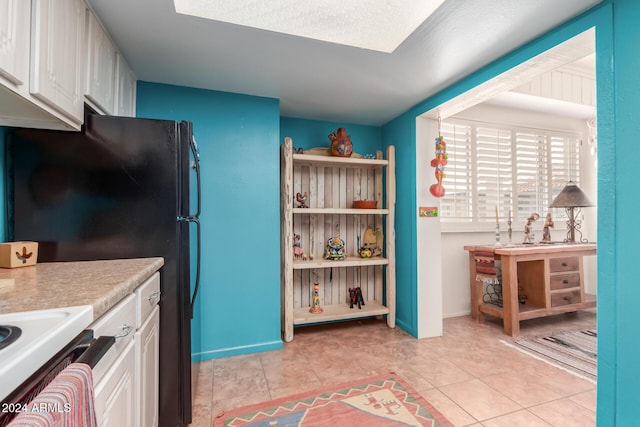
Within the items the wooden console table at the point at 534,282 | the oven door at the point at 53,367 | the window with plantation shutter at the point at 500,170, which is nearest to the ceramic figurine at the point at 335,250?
the window with plantation shutter at the point at 500,170

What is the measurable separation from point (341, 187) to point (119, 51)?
2.22m

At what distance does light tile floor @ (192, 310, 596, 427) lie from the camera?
5.79 feet

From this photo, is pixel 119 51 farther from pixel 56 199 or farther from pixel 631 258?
pixel 631 258

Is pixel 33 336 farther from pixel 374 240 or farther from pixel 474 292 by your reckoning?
pixel 474 292

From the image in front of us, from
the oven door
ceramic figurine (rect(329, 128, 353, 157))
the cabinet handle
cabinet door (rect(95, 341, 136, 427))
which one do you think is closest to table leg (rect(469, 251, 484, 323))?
ceramic figurine (rect(329, 128, 353, 157))

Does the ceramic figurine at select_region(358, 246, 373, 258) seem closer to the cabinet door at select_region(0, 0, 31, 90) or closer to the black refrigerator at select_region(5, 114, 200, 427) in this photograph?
the black refrigerator at select_region(5, 114, 200, 427)

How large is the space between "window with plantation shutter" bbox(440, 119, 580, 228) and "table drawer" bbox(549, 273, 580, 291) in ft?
2.43

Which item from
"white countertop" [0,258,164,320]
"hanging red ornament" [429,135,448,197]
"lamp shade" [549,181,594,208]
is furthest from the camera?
"lamp shade" [549,181,594,208]

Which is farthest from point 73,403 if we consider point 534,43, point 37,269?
point 534,43

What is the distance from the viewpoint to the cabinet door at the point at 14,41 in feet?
3.14

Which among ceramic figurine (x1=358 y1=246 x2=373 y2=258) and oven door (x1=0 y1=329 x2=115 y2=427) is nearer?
oven door (x1=0 y1=329 x2=115 y2=427)

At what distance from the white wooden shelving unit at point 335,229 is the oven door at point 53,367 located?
1953mm

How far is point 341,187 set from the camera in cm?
331

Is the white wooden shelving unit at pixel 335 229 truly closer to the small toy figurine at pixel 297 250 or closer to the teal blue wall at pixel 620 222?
the small toy figurine at pixel 297 250
